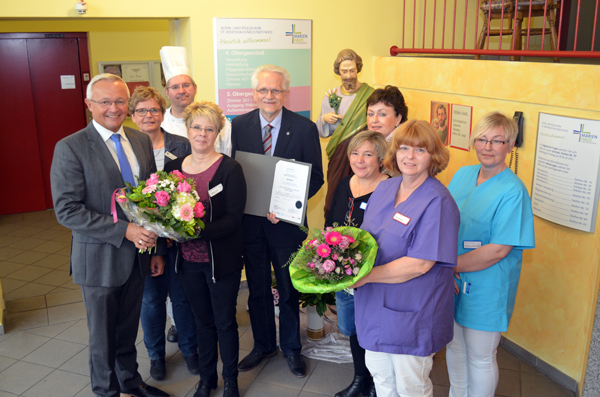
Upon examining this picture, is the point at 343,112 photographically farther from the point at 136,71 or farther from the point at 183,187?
the point at 136,71

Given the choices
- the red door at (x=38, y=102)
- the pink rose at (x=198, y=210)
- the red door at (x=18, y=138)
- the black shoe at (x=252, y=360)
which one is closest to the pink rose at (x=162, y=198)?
the pink rose at (x=198, y=210)

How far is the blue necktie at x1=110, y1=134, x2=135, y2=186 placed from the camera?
105 inches

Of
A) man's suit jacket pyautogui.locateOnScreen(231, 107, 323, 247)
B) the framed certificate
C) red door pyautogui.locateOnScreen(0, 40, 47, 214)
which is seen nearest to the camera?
the framed certificate

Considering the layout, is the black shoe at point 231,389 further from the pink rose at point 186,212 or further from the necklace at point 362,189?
the necklace at point 362,189

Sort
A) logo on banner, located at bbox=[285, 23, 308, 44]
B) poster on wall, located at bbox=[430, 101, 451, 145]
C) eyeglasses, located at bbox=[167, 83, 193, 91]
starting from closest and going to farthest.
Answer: eyeglasses, located at bbox=[167, 83, 193, 91], poster on wall, located at bbox=[430, 101, 451, 145], logo on banner, located at bbox=[285, 23, 308, 44]

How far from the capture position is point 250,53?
4230 mm

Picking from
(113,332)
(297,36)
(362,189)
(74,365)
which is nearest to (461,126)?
(362,189)

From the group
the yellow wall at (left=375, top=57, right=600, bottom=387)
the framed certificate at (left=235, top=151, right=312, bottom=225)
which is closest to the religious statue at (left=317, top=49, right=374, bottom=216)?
the framed certificate at (left=235, top=151, right=312, bottom=225)

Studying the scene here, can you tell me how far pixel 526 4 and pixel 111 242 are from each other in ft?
12.7

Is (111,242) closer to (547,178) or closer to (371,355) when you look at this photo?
(371,355)

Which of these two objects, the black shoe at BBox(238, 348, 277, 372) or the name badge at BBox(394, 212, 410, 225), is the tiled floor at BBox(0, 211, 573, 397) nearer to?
the black shoe at BBox(238, 348, 277, 372)

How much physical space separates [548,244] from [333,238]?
1.93 meters

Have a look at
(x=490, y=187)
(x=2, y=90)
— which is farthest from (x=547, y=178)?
(x=2, y=90)

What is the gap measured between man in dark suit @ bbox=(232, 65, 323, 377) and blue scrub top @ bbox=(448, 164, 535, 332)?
1.06 metres
